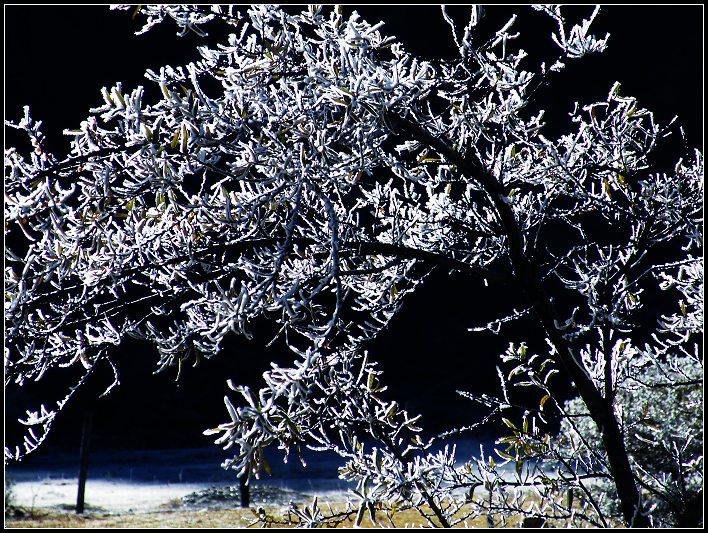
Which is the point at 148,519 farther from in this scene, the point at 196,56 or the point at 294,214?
the point at 196,56

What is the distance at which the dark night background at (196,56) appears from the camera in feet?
46.9

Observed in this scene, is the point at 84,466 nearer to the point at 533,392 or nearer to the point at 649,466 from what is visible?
the point at 649,466

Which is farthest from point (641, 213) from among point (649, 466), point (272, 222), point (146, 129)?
point (649, 466)

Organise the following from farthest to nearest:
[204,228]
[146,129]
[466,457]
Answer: [466,457] < [204,228] < [146,129]

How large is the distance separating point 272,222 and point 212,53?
0.59m

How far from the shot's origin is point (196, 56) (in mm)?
15828

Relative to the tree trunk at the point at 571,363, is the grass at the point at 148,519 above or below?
below

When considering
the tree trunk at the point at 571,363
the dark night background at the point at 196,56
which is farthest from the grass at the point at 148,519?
the dark night background at the point at 196,56

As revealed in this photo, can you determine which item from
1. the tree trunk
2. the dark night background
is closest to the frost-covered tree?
the tree trunk

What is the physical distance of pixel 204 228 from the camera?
2043mm

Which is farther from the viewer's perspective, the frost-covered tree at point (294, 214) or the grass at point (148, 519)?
the grass at point (148, 519)

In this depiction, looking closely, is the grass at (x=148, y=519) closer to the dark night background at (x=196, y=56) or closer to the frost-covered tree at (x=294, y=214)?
the frost-covered tree at (x=294, y=214)

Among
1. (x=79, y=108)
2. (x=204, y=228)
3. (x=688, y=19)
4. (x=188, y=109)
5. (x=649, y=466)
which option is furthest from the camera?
(x=688, y=19)

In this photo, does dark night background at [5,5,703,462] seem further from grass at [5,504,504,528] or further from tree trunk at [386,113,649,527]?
tree trunk at [386,113,649,527]
